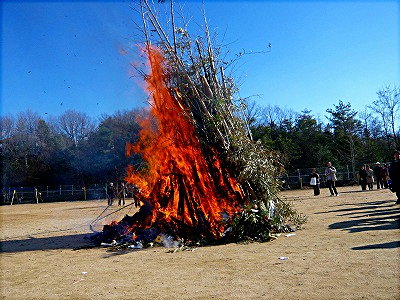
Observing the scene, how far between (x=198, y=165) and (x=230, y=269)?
366 centimetres

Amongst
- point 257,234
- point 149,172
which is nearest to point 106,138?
point 149,172

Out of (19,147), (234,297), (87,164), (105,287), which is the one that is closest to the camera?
(234,297)

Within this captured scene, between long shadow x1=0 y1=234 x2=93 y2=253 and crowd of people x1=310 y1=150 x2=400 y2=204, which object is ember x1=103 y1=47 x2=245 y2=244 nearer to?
long shadow x1=0 y1=234 x2=93 y2=253

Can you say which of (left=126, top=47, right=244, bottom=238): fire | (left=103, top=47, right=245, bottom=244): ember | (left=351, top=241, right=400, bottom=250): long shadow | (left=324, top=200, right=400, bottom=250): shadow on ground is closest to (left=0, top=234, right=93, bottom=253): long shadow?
(left=103, top=47, right=245, bottom=244): ember

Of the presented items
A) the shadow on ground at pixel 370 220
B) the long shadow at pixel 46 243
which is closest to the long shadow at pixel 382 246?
the shadow on ground at pixel 370 220

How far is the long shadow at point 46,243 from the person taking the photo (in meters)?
8.90

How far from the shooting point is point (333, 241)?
705cm

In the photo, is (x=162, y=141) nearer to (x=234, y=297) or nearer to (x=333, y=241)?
(x=333, y=241)

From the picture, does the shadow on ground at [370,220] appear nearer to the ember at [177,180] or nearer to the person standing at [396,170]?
the person standing at [396,170]

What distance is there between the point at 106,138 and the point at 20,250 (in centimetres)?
2929

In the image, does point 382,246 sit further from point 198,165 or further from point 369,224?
point 198,165

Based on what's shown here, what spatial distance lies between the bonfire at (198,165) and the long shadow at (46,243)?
0.84m

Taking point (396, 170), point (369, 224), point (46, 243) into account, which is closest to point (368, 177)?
point (396, 170)

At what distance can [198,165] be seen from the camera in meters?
8.86
